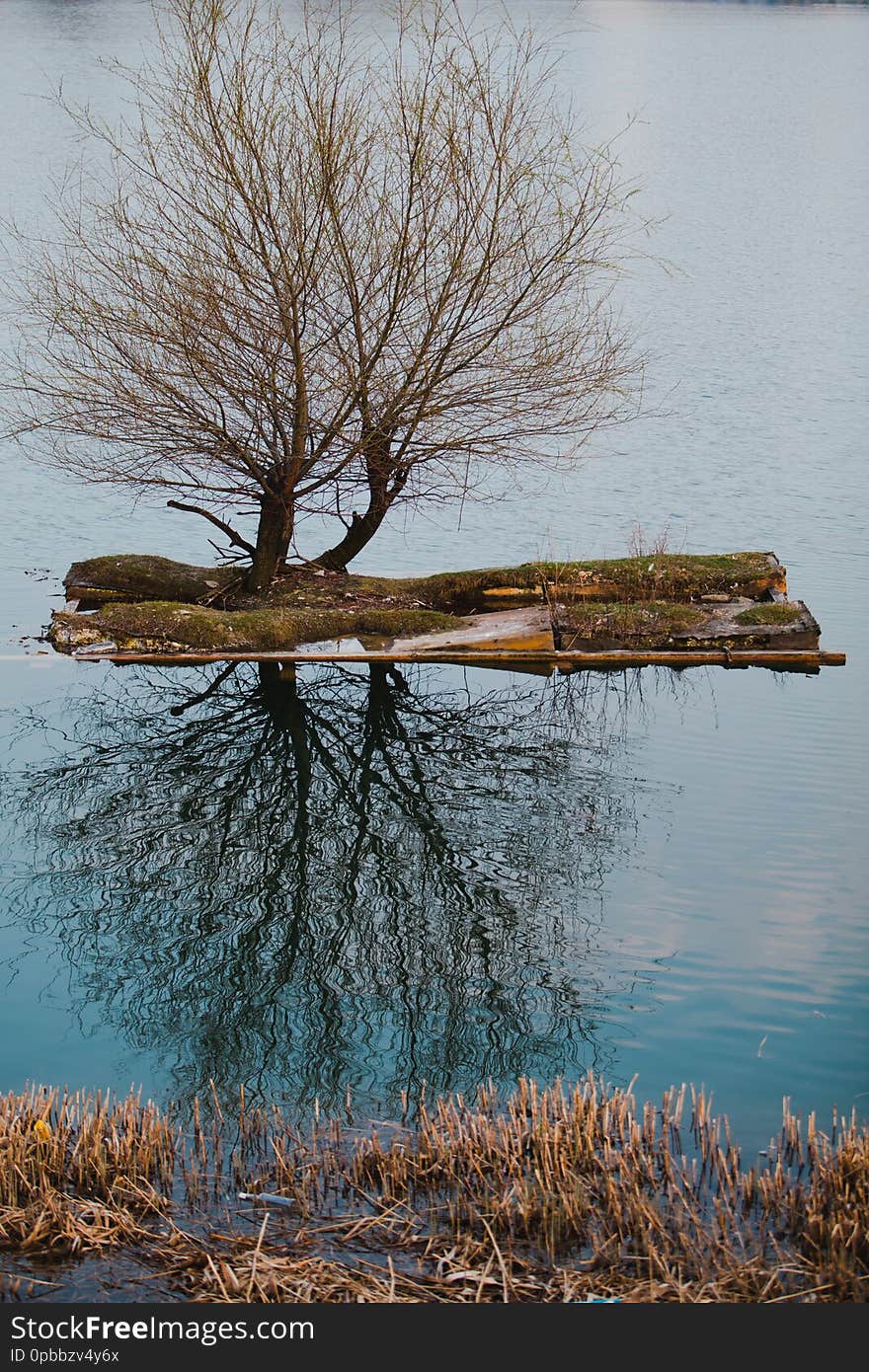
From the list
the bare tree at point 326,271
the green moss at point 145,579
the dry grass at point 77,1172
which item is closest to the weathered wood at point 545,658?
the green moss at point 145,579

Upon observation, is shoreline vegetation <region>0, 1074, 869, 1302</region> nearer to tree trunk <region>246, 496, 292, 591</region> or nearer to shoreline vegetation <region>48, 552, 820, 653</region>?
shoreline vegetation <region>48, 552, 820, 653</region>

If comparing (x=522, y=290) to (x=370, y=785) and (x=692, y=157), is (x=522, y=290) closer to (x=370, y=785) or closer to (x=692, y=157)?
(x=370, y=785)

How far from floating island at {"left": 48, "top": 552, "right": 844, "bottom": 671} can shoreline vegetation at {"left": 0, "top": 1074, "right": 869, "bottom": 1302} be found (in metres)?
10.8

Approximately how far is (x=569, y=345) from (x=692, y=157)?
52.3m

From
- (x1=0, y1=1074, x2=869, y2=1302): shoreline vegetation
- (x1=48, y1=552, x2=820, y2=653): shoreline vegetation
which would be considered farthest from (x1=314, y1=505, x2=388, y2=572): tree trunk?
(x1=0, y1=1074, x2=869, y2=1302): shoreline vegetation

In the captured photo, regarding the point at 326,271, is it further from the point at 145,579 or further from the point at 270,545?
the point at 145,579

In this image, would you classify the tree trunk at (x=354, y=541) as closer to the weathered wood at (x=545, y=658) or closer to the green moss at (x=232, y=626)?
the green moss at (x=232, y=626)

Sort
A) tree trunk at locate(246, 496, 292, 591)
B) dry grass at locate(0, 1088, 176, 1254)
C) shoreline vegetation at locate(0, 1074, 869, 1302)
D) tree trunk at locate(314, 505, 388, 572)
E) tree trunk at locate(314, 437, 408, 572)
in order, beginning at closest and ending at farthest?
shoreline vegetation at locate(0, 1074, 869, 1302) → dry grass at locate(0, 1088, 176, 1254) → tree trunk at locate(314, 437, 408, 572) → tree trunk at locate(246, 496, 292, 591) → tree trunk at locate(314, 505, 388, 572)

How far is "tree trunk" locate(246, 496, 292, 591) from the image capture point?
73.0 feet

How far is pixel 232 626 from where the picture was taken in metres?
21.0

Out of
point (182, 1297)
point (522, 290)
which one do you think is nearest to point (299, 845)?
point (182, 1297)

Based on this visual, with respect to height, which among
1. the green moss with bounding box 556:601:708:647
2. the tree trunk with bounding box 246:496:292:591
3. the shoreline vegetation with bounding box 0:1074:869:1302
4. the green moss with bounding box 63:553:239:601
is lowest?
the shoreline vegetation with bounding box 0:1074:869:1302

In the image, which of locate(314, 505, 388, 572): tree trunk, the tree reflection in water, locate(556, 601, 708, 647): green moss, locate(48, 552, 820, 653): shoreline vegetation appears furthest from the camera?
locate(314, 505, 388, 572): tree trunk

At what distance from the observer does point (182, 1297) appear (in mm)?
8633
